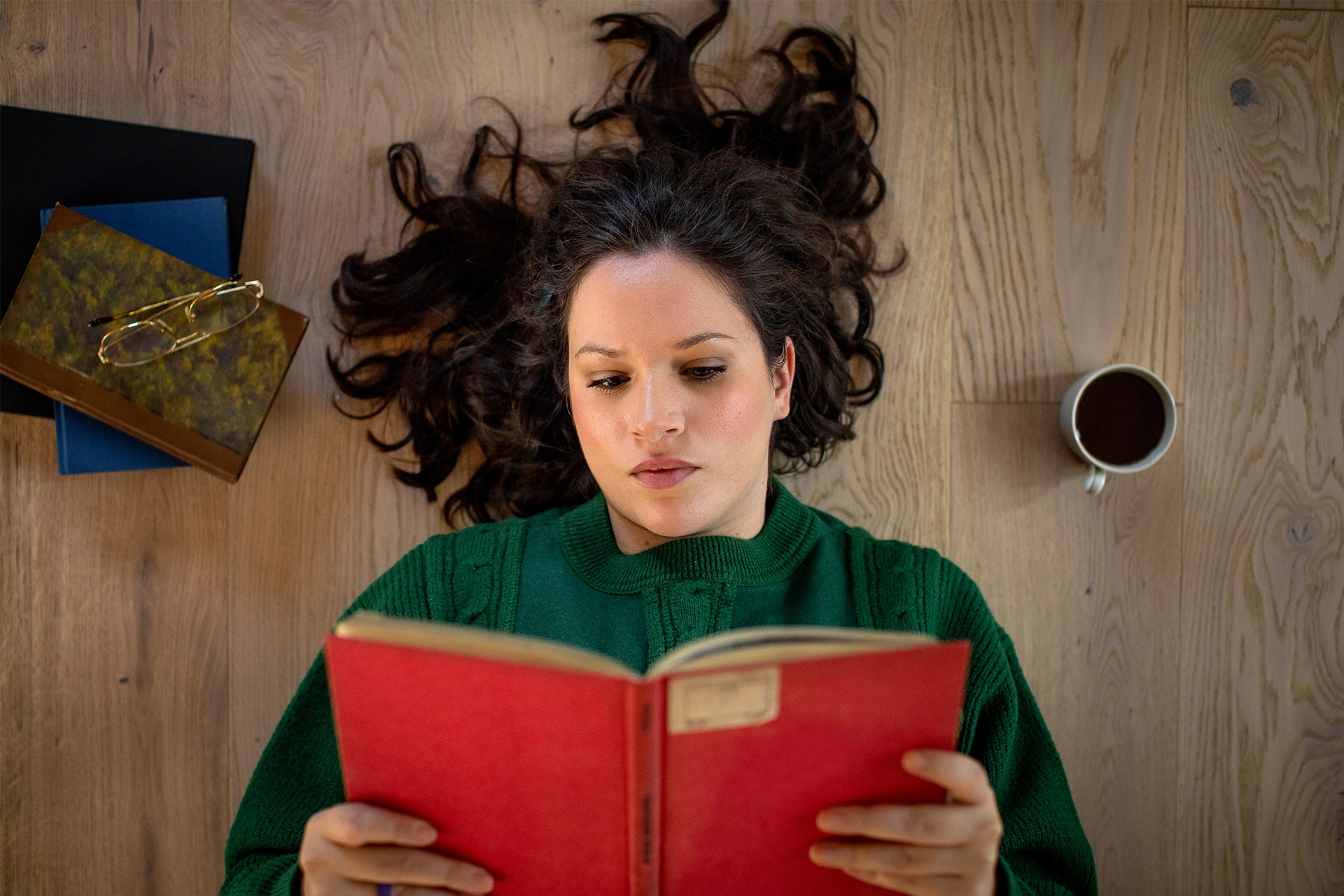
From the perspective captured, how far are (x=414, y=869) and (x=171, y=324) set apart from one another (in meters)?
0.80

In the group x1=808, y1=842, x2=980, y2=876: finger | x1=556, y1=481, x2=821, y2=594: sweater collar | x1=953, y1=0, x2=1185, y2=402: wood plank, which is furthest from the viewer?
x1=953, y1=0, x2=1185, y2=402: wood plank

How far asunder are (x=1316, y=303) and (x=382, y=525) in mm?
1431

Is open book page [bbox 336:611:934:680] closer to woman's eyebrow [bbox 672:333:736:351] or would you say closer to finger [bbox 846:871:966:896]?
finger [bbox 846:871:966:896]

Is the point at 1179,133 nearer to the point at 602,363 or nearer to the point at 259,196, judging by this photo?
the point at 602,363

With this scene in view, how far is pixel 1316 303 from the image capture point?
134cm

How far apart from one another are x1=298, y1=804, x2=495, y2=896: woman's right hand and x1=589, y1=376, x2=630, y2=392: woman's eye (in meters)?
0.48

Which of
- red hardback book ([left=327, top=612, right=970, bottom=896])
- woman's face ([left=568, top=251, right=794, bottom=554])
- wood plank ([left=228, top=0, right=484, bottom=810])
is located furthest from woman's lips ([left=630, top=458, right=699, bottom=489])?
wood plank ([left=228, top=0, right=484, bottom=810])

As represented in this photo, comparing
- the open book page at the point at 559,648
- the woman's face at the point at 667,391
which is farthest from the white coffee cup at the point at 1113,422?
the open book page at the point at 559,648

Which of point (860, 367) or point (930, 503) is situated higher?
point (860, 367)

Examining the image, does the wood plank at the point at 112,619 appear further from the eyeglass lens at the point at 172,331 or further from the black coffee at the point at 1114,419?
the black coffee at the point at 1114,419

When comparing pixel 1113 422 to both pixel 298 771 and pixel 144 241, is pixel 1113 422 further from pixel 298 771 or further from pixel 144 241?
pixel 144 241

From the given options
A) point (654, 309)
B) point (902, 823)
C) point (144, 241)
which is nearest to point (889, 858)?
point (902, 823)

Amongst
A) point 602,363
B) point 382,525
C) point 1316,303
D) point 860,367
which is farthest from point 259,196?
point 1316,303

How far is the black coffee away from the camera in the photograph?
1273mm
